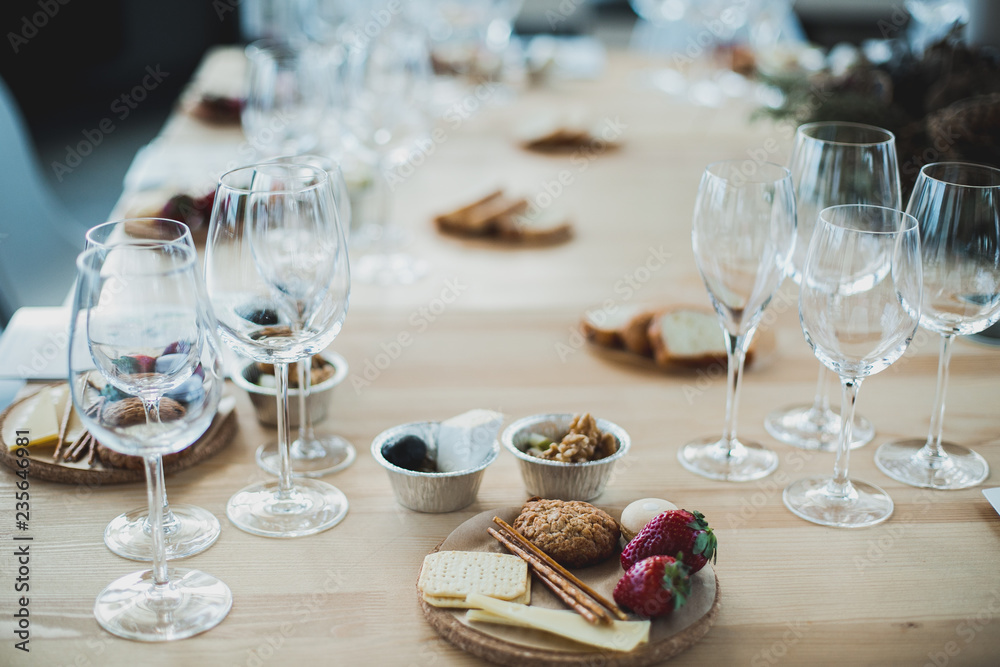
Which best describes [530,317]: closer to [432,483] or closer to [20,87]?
[432,483]

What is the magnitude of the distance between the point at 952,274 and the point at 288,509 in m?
0.72

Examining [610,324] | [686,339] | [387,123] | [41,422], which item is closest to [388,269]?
[387,123]

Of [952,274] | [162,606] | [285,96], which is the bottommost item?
[162,606]

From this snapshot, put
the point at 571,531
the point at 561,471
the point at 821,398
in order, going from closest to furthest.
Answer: the point at 571,531 → the point at 561,471 → the point at 821,398

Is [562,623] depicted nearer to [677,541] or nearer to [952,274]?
[677,541]

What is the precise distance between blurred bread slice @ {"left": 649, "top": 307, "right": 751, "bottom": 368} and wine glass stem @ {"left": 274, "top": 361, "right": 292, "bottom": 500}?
21.3 inches

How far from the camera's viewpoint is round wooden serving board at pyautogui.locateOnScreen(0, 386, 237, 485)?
100 cm

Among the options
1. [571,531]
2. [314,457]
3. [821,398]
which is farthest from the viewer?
[821,398]

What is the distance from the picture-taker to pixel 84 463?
1.01 meters

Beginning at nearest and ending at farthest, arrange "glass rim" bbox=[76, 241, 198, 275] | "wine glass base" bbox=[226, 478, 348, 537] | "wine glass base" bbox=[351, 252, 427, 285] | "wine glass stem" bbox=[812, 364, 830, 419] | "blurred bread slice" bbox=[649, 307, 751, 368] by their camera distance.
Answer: "glass rim" bbox=[76, 241, 198, 275]
"wine glass base" bbox=[226, 478, 348, 537]
"wine glass stem" bbox=[812, 364, 830, 419]
"blurred bread slice" bbox=[649, 307, 751, 368]
"wine glass base" bbox=[351, 252, 427, 285]

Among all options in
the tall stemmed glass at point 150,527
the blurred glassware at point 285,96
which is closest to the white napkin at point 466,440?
the tall stemmed glass at point 150,527

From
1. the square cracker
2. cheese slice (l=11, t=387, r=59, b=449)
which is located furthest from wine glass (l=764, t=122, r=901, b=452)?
cheese slice (l=11, t=387, r=59, b=449)

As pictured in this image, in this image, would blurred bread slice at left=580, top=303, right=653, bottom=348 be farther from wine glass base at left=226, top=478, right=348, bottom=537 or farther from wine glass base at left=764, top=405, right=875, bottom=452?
wine glass base at left=226, top=478, right=348, bottom=537

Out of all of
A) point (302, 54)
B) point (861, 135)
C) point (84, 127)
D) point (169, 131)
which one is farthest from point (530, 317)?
point (84, 127)
